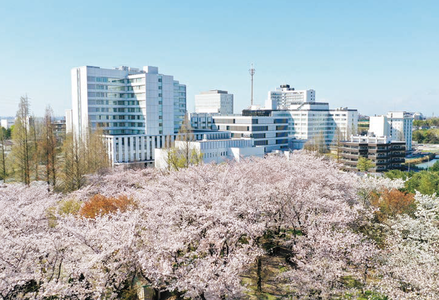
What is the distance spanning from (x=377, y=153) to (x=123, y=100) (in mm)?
44718

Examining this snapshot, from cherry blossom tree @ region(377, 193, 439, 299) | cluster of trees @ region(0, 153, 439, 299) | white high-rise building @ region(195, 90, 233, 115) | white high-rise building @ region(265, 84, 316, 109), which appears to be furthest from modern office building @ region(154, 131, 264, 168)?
white high-rise building @ region(195, 90, 233, 115)

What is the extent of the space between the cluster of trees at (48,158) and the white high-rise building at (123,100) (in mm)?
17453

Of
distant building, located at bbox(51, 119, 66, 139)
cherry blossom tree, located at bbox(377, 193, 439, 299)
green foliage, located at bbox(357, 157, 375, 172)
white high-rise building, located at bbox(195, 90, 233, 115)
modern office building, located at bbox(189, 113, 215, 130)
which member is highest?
white high-rise building, located at bbox(195, 90, 233, 115)

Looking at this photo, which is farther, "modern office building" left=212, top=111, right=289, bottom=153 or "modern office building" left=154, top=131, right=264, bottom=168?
"modern office building" left=212, top=111, right=289, bottom=153

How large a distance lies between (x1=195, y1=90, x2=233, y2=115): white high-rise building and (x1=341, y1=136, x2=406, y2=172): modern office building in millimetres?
92113

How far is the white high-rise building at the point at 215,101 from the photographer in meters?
154

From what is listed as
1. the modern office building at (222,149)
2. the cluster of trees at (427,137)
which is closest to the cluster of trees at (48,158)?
the modern office building at (222,149)

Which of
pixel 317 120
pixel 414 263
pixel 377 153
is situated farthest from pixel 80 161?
pixel 317 120

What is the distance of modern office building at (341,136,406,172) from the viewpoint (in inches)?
2410

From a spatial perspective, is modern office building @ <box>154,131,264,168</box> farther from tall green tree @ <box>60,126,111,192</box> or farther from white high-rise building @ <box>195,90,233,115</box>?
white high-rise building @ <box>195,90,233,115</box>

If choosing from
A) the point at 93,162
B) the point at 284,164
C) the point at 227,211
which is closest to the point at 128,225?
the point at 227,211

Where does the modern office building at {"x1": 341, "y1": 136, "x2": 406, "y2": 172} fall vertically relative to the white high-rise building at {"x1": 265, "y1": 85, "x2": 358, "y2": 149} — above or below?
below

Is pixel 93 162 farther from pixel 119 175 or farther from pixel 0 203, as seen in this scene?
pixel 0 203

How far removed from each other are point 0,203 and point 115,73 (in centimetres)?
4583
